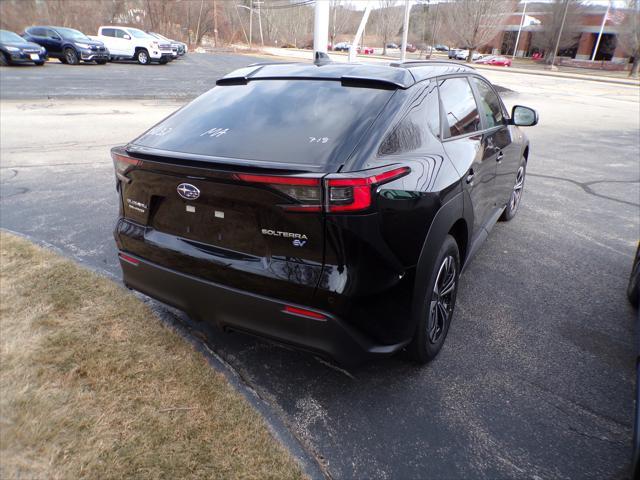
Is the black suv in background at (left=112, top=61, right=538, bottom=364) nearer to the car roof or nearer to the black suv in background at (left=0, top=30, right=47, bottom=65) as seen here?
the car roof

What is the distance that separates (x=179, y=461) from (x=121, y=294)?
1.75m

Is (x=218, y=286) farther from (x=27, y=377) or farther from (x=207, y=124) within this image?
(x=27, y=377)

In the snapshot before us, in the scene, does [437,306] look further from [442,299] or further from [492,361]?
[492,361]

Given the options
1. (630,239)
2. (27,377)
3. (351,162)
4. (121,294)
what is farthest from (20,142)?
(630,239)

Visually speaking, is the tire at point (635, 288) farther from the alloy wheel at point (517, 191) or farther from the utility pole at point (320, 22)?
the utility pole at point (320, 22)

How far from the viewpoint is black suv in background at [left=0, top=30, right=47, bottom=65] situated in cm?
2042

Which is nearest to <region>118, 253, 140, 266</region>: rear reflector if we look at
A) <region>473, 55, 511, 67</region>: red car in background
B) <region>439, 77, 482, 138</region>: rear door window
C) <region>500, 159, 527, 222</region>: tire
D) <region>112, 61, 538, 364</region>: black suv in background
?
<region>112, 61, 538, 364</region>: black suv in background

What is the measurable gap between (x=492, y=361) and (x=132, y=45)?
28740mm

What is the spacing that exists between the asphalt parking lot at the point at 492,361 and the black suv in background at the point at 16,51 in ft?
57.1

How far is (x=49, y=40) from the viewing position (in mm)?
23688

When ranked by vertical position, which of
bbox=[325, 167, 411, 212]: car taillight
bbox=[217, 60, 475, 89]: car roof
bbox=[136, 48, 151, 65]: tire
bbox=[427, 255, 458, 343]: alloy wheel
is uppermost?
bbox=[217, 60, 475, 89]: car roof

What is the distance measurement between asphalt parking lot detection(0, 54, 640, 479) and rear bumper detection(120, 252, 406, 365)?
0.46 meters

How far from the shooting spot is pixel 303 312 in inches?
87.7

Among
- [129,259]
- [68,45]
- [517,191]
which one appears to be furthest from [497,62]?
[129,259]
